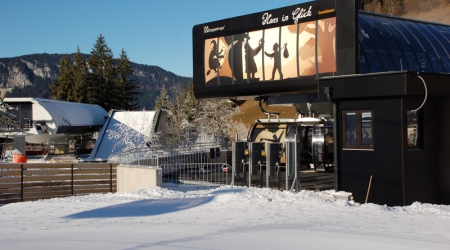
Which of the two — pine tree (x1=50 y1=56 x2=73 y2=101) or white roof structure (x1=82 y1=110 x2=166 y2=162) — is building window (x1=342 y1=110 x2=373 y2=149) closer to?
white roof structure (x1=82 y1=110 x2=166 y2=162)

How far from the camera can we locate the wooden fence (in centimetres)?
2377

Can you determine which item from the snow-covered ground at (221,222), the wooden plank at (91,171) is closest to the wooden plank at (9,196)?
the wooden plank at (91,171)

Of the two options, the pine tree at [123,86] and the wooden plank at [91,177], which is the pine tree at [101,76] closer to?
the pine tree at [123,86]

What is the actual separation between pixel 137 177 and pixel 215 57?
29.5 feet

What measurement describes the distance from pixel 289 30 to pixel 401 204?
10.5 meters

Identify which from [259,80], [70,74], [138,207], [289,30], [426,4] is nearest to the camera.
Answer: [138,207]

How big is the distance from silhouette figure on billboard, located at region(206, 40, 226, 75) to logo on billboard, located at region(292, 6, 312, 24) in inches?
190

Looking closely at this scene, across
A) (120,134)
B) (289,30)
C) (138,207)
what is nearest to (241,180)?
(138,207)

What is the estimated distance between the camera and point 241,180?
66.7 ft

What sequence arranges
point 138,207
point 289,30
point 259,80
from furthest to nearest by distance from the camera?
point 259,80
point 289,30
point 138,207

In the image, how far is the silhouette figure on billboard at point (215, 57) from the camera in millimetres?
26703

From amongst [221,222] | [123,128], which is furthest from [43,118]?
[221,222]

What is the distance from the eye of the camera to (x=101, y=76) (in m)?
89.1

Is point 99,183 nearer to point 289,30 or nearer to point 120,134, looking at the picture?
point 289,30
